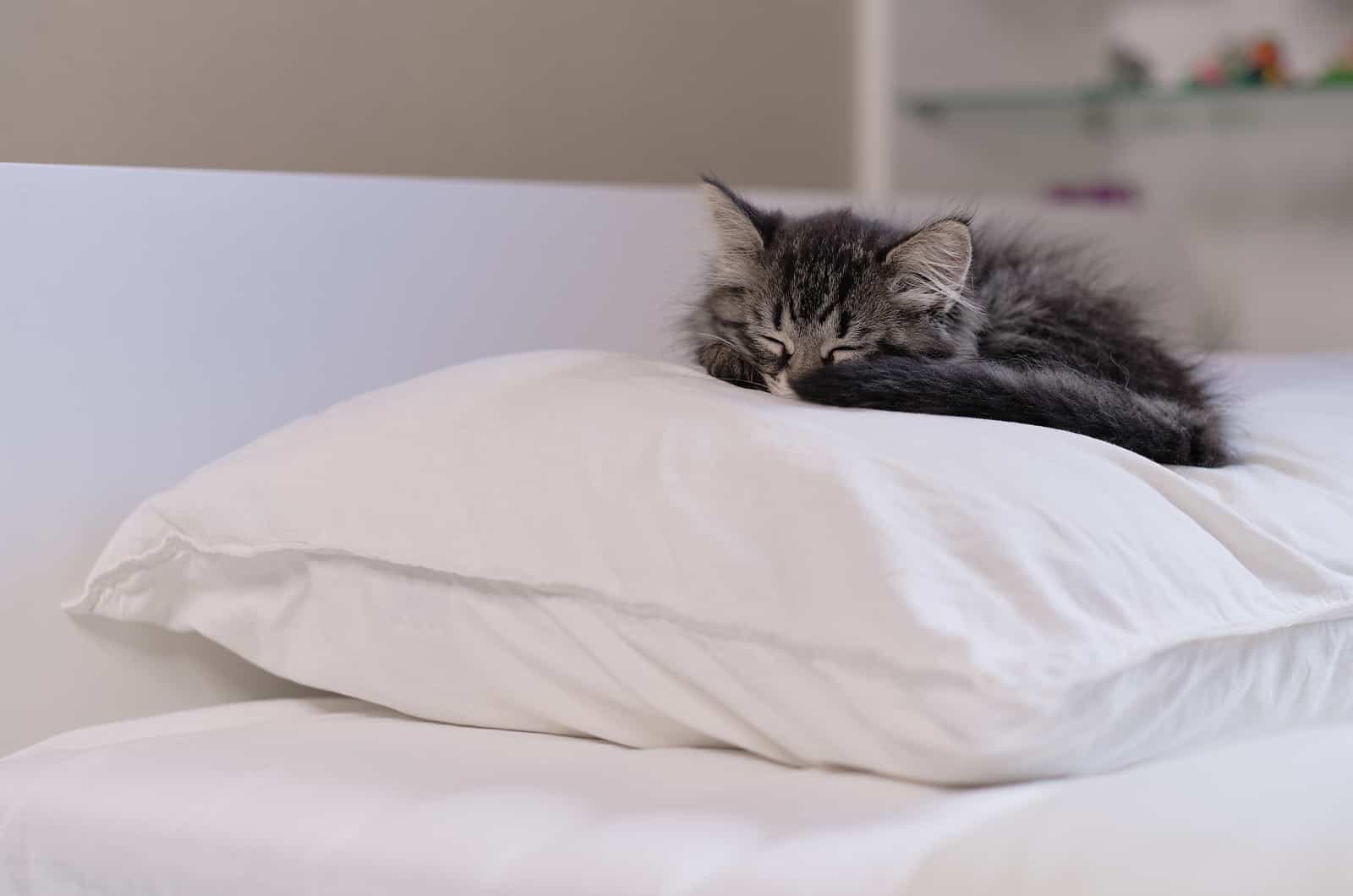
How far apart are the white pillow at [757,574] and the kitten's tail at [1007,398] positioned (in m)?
0.05

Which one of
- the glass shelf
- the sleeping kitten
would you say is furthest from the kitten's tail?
the glass shelf

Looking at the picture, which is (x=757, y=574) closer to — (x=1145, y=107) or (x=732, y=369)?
(x=732, y=369)

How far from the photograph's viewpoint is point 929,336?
1.33 metres

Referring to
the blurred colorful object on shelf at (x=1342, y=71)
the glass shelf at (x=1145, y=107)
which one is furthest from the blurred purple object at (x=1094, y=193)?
the blurred colorful object on shelf at (x=1342, y=71)

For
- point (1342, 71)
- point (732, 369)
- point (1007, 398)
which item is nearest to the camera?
point (1007, 398)

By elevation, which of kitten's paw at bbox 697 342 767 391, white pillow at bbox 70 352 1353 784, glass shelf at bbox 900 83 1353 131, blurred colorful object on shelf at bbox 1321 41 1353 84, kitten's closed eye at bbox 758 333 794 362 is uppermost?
blurred colorful object on shelf at bbox 1321 41 1353 84

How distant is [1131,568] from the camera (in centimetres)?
93

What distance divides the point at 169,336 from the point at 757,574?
2.22 ft

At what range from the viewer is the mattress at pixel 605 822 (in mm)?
803

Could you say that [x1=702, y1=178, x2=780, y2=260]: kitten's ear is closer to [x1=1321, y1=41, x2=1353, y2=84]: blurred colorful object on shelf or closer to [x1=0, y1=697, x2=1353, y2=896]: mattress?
[x1=0, y1=697, x2=1353, y2=896]: mattress

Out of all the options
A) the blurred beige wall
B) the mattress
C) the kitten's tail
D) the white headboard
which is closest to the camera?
the mattress

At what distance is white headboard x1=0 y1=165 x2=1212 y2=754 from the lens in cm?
124

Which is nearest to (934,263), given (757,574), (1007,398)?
(1007,398)

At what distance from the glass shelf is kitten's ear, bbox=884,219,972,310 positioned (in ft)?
6.65
